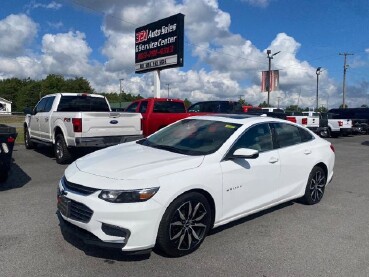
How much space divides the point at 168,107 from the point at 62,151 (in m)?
4.55

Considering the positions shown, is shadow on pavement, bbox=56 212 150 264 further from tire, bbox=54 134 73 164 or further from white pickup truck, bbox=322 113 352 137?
white pickup truck, bbox=322 113 352 137

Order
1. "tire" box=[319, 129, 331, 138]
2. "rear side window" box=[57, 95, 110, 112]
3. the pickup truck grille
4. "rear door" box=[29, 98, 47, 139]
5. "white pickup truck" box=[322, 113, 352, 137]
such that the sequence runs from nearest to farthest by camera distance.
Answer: the pickup truck grille, "rear side window" box=[57, 95, 110, 112], "rear door" box=[29, 98, 47, 139], "white pickup truck" box=[322, 113, 352, 137], "tire" box=[319, 129, 331, 138]

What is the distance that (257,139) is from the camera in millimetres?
4758

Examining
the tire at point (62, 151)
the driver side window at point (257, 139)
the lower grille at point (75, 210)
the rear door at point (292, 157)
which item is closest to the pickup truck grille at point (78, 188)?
the lower grille at point (75, 210)

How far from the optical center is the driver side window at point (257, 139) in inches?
176

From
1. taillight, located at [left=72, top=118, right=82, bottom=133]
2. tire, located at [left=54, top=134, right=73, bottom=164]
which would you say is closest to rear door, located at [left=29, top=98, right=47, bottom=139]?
tire, located at [left=54, top=134, right=73, bottom=164]

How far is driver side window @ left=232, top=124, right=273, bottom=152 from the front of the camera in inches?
176

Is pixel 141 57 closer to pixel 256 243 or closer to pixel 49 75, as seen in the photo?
pixel 256 243

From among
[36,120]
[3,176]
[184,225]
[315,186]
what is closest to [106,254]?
[184,225]

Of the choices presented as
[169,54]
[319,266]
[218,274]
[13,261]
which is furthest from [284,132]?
[169,54]

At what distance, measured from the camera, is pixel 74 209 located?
350 cm

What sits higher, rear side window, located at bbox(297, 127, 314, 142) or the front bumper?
rear side window, located at bbox(297, 127, 314, 142)

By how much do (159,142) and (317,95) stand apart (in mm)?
52919

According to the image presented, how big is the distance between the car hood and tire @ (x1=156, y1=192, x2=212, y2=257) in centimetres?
35
